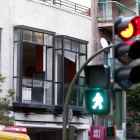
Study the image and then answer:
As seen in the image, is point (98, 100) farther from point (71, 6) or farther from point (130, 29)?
point (71, 6)

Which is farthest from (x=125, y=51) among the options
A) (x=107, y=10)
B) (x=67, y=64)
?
(x=107, y=10)

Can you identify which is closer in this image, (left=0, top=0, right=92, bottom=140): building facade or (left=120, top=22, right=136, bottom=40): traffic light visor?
(left=120, top=22, right=136, bottom=40): traffic light visor

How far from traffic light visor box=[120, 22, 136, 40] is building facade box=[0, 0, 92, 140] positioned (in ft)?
42.9

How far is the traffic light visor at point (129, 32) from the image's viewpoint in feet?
17.7

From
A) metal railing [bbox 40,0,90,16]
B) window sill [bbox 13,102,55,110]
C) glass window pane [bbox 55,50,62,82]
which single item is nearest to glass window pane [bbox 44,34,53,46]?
glass window pane [bbox 55,50,62,82]

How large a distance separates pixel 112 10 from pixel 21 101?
975 cm

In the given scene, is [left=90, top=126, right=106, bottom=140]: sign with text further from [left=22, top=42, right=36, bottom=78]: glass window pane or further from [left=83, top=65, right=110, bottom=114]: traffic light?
[left=83, top=65, right=110, bottom=114]: traffic light

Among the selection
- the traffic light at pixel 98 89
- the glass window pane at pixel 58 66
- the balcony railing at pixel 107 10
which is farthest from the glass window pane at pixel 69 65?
the traffic light at pixel 98 89

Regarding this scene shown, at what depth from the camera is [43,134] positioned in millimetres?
19938

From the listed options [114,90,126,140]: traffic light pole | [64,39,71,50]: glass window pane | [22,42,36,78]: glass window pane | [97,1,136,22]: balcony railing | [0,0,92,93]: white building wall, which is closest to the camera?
[114,90,126,140]: traffic light pole

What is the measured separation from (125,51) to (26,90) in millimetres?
13684

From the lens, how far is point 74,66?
71.4 ft

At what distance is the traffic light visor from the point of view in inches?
213

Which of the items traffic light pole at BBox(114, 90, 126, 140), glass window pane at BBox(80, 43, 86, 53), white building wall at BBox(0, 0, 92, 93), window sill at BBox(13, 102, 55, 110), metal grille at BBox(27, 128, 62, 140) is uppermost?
white building wall at BBox(0, 0, 92, 93)
